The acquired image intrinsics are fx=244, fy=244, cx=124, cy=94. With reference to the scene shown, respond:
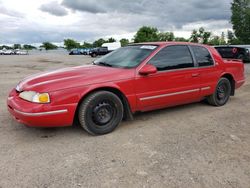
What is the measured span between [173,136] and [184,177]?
46.4 inches

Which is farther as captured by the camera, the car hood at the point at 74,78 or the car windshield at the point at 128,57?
the car windshield at the point at 128,57

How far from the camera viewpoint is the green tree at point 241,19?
152 ft

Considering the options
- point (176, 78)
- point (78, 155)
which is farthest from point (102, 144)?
point (176, 78)

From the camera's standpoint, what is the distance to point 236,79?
5.91 m

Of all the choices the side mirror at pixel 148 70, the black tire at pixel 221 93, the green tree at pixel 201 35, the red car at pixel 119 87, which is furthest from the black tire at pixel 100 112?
the green tree at pixel 201 35

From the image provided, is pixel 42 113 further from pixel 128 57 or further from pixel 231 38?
pixel 231 38

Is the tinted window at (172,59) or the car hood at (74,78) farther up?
the tinted window at (172,59)

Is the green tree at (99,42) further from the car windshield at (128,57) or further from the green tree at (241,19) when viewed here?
the car windshield at (128,57)

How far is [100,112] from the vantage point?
12.8 ft

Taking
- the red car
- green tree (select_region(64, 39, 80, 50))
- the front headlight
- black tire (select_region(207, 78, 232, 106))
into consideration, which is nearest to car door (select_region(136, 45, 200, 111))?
the red car

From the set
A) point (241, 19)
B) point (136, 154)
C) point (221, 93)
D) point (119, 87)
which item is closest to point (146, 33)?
point (241, 19)

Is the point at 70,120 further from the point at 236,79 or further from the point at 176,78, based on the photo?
the point at 236,79

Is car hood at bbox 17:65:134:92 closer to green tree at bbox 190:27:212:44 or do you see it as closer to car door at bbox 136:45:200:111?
car door at bbox 136:45:200:111

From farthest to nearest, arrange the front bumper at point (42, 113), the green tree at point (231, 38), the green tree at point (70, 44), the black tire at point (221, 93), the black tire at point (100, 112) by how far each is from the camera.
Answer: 1. the green tree at point (70, 44)
2. the green tree at point (231, 38)
3. the black tire at point (221, 93)
4. the black tire at point (100, 112)
5. the front bumper at point (42, 113)
